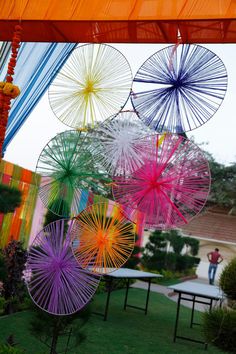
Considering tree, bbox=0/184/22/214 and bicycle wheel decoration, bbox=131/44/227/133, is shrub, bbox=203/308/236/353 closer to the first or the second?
bicycle wheel decoration, bbox=131/44/227/133

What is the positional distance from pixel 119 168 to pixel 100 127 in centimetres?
28

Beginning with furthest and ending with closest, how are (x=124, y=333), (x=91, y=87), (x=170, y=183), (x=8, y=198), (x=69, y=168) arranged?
(x=124, y=333) → (x=8, y=198) → (x=91, y=87) → (x=69, y=168) → (x=170, y=183)

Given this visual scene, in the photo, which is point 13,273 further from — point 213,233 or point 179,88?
point 213,233

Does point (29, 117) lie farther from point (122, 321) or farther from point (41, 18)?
point (122, 321)

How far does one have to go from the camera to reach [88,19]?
236 centimetres

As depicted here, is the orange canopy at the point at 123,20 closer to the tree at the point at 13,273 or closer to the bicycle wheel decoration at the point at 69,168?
the bicycle wheel decoration at the point at 69,168

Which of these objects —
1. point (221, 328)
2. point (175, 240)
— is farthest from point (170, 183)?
point (175, 240)

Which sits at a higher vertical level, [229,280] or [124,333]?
[229,280]

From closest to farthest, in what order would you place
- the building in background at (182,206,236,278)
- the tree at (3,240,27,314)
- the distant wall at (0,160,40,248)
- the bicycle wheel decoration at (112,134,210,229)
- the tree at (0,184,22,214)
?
the bicycle wheel decoration at (112,134,210,229) → the tree at (0,184,22,214) → the tree at (3,240,27,314) → the distant wall at (0,160,40,248) → the building in background at (182,206,236,278)

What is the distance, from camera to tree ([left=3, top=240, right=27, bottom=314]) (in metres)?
5.04

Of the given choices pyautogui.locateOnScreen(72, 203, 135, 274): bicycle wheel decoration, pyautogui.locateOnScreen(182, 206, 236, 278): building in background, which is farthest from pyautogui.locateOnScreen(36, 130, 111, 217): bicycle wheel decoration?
pyautogui.locateOnScreen(182, 206, 236, 278): building in background

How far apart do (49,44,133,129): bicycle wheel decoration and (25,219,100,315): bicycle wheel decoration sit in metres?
0.62

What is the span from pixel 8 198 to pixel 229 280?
2.82 m

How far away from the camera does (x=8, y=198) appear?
14.7 ft
